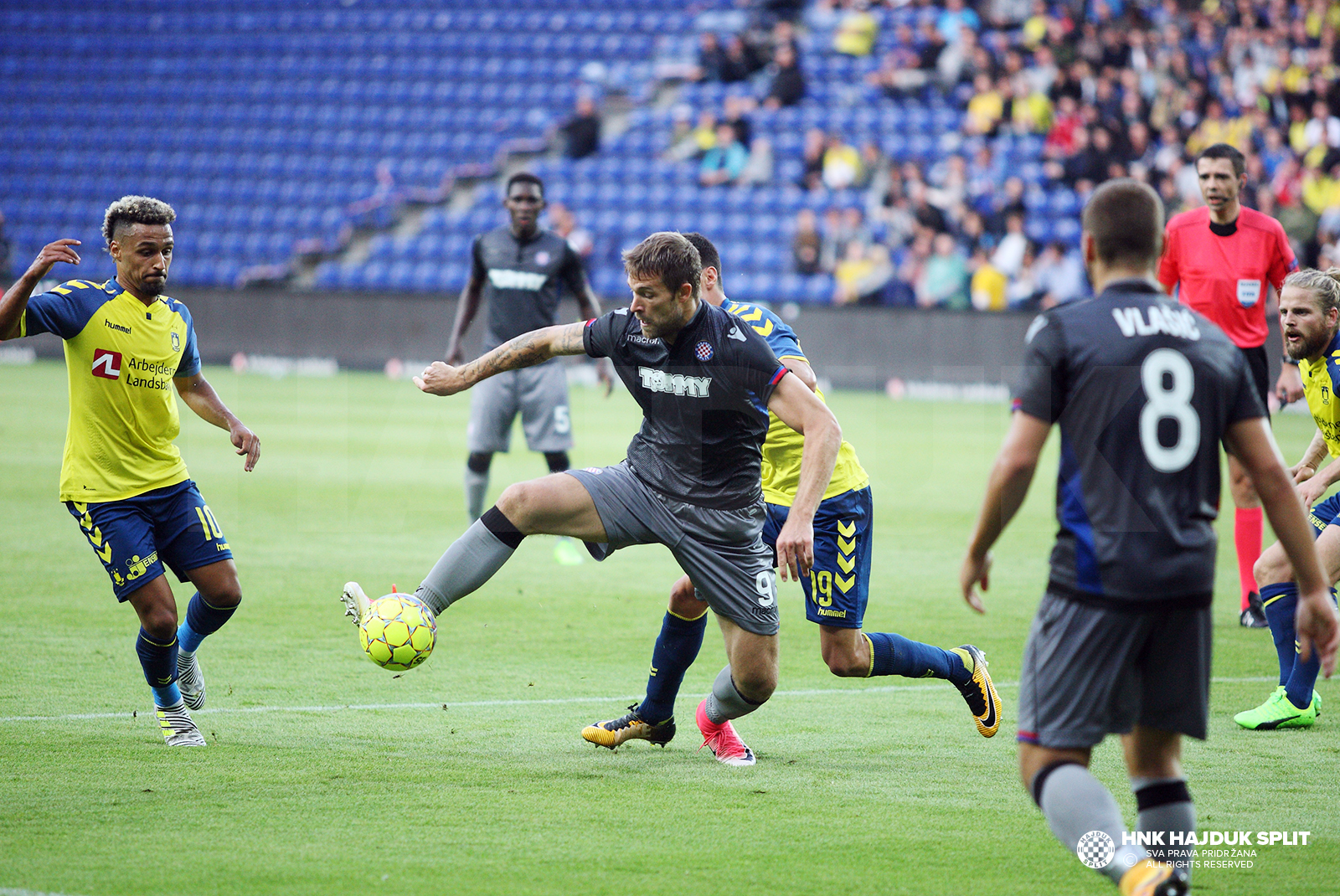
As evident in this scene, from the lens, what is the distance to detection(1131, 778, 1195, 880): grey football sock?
373 cm

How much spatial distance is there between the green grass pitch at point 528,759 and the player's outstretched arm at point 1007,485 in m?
1.10

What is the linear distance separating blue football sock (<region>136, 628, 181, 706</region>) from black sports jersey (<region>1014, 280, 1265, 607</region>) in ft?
11.9

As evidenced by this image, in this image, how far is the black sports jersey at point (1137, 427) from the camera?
11.8ft

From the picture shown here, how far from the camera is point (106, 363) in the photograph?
583cm

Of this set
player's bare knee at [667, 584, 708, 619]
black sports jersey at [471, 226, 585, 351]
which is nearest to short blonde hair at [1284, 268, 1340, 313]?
player's bare knee at [667, 584, 708, 619]

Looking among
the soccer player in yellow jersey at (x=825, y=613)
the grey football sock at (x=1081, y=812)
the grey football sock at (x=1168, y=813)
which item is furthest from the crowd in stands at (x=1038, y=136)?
the grey football sock at (x=1081, y=812)

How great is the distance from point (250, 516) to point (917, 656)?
7.56 m

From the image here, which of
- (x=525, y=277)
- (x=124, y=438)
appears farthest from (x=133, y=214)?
(x=525, y=277)

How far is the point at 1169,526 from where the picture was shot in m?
3.61

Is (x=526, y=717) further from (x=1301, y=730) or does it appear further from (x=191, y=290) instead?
(x=191, y=290)

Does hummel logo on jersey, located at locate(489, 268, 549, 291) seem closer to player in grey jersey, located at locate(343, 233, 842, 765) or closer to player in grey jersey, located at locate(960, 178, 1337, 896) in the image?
player in grey jersey, located at locate(343, 233, 842, 765)

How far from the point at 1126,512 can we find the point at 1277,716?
10.4 feet

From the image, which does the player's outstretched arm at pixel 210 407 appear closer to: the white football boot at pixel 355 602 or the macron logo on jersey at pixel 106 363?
the macron logo on jersey at pixel 106 363

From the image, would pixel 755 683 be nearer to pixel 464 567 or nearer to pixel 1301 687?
pixel 464 567
